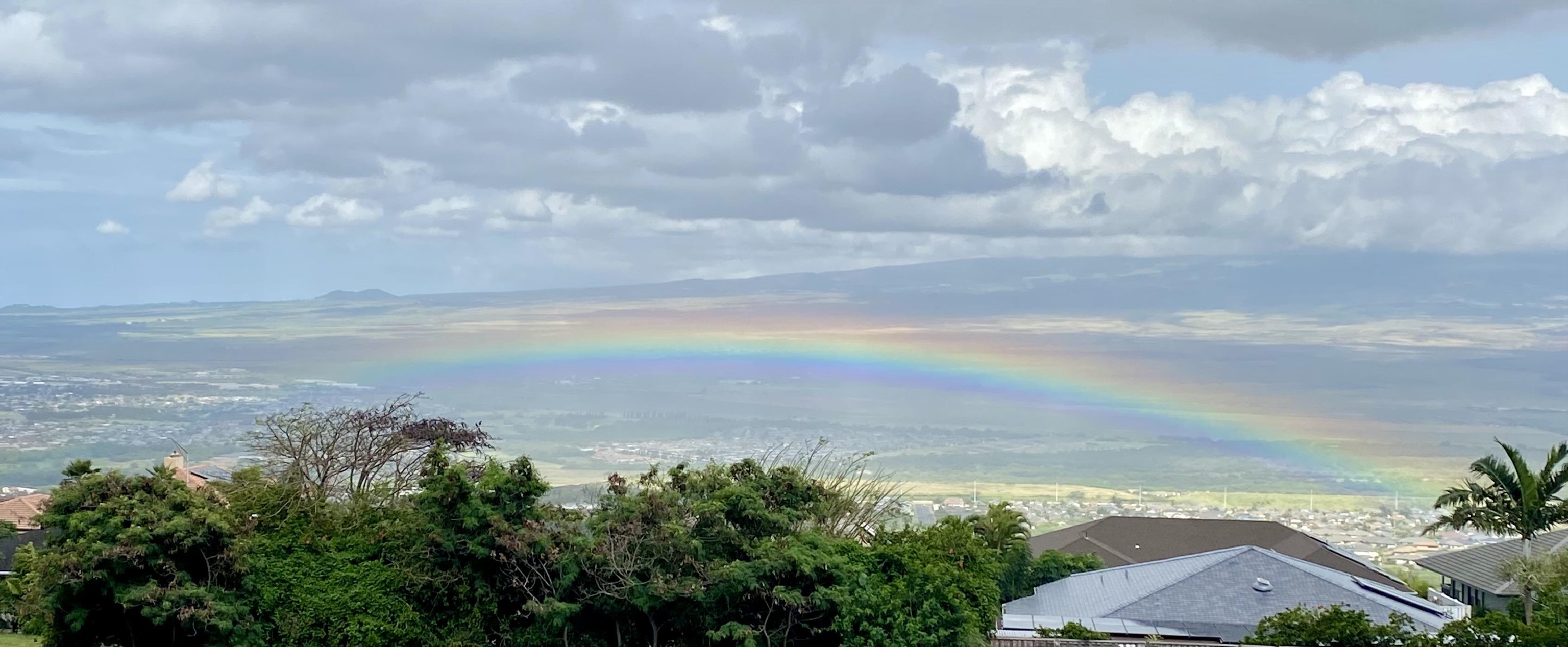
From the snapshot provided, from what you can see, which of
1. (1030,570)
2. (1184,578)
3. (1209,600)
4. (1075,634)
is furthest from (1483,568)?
(1075,634)

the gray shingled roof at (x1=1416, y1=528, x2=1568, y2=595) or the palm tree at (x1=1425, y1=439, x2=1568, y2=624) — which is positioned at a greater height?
the palm tree at (x1=1425, y1=439, x2=1568, y2=624)

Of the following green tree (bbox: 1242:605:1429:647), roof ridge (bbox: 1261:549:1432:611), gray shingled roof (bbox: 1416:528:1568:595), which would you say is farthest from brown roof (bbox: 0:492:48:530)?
gray shingled roof (bbox: 1416:528:1568:595)

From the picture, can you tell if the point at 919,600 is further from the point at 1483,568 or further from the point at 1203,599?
the point at 1483,568

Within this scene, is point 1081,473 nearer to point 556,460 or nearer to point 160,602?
point 556,460

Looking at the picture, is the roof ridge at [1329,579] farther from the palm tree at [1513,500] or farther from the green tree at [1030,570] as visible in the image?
the green tree at [1030,570]

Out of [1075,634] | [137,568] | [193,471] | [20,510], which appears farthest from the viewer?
[193,471]

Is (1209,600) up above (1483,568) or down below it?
above

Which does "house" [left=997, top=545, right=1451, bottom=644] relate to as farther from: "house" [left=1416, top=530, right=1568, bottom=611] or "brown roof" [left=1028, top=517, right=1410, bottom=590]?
"brown roof" [left=1028, top=517, right=1410, bottom=590]

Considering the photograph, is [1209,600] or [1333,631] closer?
[1333,631]
